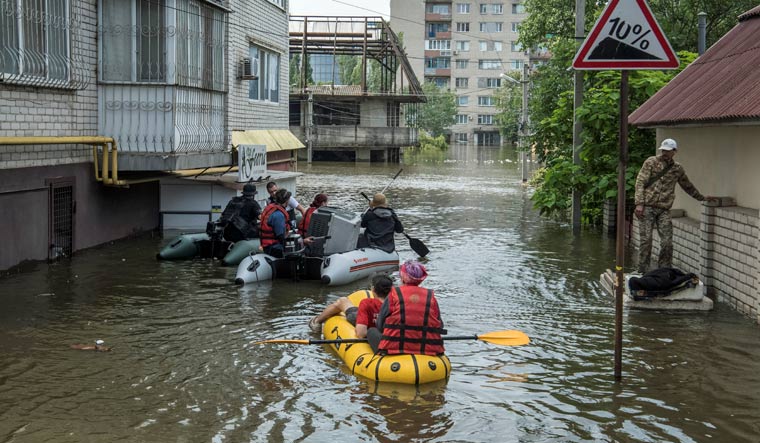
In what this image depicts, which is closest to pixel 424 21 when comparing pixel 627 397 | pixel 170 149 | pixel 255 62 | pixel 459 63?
pixel 459 63

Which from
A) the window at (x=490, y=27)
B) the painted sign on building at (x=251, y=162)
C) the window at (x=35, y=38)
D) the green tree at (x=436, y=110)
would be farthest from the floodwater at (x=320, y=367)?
the window at (x=490, y=27)

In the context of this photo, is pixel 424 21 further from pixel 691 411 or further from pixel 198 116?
pixel 691 411

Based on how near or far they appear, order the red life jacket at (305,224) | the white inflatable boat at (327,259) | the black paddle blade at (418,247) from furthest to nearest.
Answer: the black paddle blade at (418,247) < the red life jacket at (305,224) < the white inflatable boat at (327,259)

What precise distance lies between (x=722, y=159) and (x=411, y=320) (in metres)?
7.24

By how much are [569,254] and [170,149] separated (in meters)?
7.99

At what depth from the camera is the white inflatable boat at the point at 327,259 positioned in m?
15.6

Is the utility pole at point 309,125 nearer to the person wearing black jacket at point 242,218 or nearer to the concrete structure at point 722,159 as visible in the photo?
the person wearing black jacket at point 242,218

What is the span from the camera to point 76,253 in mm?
17859

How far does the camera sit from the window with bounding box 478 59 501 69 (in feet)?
375

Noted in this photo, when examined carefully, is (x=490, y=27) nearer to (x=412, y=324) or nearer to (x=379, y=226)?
(x=379, y=226)

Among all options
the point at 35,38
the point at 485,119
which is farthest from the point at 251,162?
the point at 485,119

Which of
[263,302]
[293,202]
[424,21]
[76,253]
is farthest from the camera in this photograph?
[424,21]

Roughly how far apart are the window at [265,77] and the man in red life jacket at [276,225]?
9.63 meters

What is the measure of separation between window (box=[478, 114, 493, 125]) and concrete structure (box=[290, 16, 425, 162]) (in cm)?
4801
